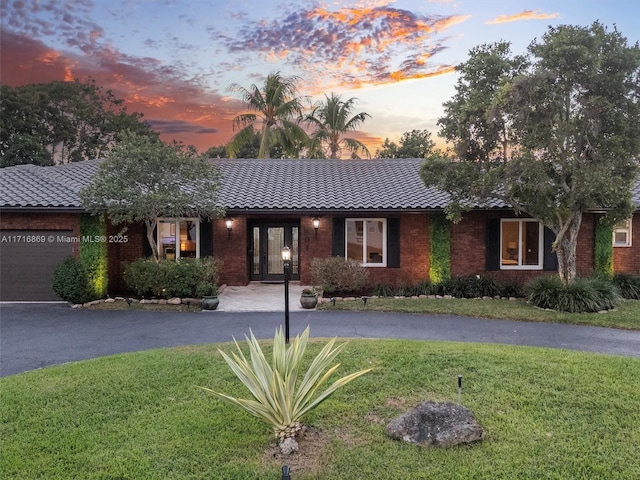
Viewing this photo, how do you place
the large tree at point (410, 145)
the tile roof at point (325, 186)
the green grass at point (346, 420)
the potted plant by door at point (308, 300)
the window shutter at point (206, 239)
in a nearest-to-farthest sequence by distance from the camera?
1. the green grass at point (346, 420)
2. the potted plant by door at point (308, 300)
3. the tile roof at point (325, 186)
4. the window shutter at point (206, 239)
5. the large tree at point (410, 145)

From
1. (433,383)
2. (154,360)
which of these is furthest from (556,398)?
(154,360)

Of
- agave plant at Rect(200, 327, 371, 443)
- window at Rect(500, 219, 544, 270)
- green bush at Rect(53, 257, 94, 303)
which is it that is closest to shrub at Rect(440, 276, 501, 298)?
window at Rect(500, 219, 544, 270)

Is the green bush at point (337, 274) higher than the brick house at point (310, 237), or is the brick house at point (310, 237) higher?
the brick house at point (310, 237)

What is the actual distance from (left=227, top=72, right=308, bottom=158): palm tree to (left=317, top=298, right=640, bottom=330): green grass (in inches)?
601

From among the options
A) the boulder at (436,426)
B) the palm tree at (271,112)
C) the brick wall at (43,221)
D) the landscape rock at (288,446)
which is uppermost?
the palm tree at (271,112)

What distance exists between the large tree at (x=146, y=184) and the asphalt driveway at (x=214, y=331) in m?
2.68

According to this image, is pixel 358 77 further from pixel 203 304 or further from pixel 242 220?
pixel 203 304

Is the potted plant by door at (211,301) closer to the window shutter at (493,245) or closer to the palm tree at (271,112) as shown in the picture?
the window shutter at (493,245)

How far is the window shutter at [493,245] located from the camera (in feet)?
47.7

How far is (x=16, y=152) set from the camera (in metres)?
28.1

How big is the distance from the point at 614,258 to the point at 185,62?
51.7ft

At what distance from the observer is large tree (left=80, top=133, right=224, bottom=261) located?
1182cm

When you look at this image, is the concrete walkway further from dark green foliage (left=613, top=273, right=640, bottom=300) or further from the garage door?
dark green foliage (left=613, top=273, right=640, bottom=300)

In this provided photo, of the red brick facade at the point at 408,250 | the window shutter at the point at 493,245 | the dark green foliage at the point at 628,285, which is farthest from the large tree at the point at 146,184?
the dark green foliage at the point at 628,285
